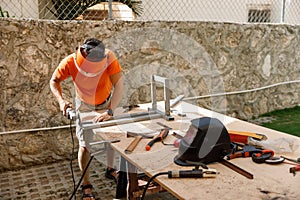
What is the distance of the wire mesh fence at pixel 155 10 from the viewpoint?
437 cm

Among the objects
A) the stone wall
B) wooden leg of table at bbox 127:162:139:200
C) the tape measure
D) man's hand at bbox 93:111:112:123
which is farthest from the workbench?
the stone wall

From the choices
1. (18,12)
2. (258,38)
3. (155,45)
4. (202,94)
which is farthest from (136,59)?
(258,38)

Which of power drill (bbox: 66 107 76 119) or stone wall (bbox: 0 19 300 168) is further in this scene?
stone wall (bbox: 0 19 300 168)

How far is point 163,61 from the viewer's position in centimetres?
462

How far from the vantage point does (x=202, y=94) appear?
197 inches

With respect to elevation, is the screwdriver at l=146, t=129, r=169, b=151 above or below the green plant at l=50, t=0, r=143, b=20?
below

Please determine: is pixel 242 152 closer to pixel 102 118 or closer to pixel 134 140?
pixel 134 140

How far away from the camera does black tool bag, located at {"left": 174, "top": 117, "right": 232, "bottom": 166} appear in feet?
5.87

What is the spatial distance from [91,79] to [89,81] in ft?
0.09

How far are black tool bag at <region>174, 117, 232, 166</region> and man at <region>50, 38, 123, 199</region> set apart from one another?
3.63ft

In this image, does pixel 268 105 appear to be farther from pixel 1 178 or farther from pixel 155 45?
pixel 1 178

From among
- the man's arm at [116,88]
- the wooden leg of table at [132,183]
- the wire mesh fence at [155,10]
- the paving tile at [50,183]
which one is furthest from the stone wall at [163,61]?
the wooden leg of table at [132,183]

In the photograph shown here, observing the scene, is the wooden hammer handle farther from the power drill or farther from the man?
the man

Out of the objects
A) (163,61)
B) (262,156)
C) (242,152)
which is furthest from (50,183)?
(262,156)
